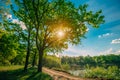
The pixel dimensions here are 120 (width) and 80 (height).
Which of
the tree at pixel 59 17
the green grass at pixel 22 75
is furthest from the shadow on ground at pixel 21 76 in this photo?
the tree at pixel 59 17

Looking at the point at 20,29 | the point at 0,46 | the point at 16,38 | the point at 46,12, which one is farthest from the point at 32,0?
the point at 0,46

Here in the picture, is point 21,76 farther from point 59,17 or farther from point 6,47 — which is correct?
point 6,47

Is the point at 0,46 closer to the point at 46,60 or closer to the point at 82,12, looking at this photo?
the point at 82,12

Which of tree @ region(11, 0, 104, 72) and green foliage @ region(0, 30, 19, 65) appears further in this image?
green foliage @ region(0, 30, 19, 65)

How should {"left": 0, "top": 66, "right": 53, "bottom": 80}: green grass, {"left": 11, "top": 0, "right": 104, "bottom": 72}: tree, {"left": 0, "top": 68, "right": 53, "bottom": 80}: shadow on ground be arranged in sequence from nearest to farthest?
{"left": 0, "top": 68, "right": 53, "bottom": 80}: shadow on ground < {"left": 0, "top": 66, "right": 53, "bottom": 80}: green grass < {"left": 11, "top": 0, "right": 104, "bottom": 72}: tree

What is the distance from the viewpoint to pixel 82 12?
25.2 meters

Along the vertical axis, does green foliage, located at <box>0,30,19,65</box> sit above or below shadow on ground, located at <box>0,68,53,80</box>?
above

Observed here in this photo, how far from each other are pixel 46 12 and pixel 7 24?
23.6 ft

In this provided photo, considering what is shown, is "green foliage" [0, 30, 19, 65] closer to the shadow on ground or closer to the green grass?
the green grass

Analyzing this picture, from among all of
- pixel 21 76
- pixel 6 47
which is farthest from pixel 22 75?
pixel 6 47

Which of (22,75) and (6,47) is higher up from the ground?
(6,47)

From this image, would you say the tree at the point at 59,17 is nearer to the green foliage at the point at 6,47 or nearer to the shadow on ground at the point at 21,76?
the shadow on ground at the point at 21,76

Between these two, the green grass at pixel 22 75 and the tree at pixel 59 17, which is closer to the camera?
the green grass at pixel 22 75

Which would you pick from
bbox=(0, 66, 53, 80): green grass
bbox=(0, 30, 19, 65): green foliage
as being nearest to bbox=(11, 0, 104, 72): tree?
bbox=(0, 66, 53, 80): green grass
